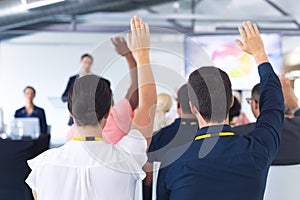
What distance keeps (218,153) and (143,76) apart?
31cm

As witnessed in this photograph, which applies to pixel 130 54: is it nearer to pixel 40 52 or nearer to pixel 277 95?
pixel 277 95

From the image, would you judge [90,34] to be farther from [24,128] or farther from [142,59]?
[142,59]

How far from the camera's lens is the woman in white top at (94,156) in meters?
1.30

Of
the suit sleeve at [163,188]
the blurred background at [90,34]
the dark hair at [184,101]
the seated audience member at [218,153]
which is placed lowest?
the suit sleeve at [163,188]

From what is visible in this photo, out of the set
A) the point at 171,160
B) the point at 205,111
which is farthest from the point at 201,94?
the point at 171,160

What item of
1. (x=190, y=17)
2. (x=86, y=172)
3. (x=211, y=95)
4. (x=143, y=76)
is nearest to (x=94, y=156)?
(x=86, y=172)

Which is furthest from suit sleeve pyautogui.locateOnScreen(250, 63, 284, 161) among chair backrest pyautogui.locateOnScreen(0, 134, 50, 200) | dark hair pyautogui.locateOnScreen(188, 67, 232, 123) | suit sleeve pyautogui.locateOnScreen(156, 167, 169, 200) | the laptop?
the laptop

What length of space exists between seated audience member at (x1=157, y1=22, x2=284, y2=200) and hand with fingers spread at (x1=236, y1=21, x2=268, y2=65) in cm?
15

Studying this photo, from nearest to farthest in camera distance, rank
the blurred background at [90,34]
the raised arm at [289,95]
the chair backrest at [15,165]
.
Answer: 1. the raised arm at [289,95]
2. the chair backrest at [15,165]
3. the blurred background at [90,34]

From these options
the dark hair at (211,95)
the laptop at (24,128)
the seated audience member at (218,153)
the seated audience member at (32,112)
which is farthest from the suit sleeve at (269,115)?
the seated audience member at (32,112)

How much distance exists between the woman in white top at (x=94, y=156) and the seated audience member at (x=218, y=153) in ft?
0.41

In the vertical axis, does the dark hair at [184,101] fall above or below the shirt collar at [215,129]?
above

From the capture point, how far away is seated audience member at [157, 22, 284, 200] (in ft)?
4.20

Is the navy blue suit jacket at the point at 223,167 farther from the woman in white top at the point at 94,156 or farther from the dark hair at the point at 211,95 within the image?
the woman in white top at the point at 94,156
